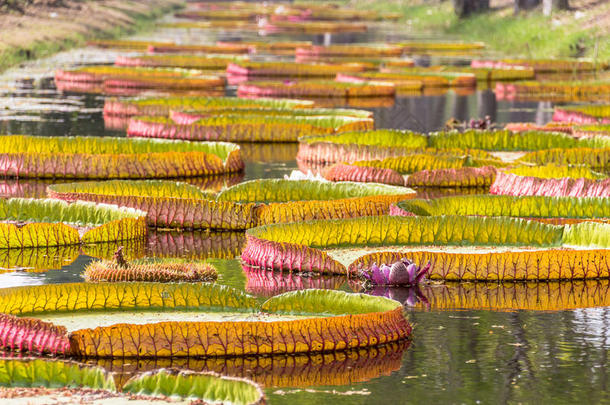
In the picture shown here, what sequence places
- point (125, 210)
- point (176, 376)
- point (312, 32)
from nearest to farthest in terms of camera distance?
point (176, 376), point (125, 210), point (312, 32)

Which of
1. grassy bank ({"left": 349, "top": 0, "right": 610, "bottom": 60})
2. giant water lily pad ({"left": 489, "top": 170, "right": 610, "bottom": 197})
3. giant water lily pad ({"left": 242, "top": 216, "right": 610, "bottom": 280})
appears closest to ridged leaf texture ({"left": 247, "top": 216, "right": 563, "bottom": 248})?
giant water lily pad ({"left": 242, "top": 216, "right": 610, "bottom": 280})

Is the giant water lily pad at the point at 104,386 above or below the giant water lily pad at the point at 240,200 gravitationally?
above

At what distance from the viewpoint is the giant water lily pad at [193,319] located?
6.83 metres

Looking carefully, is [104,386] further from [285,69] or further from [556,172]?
[285,69]

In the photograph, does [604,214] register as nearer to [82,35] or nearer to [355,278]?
[355,278]

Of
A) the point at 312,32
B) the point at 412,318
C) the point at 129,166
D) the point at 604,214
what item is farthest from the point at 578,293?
the point at 312,32

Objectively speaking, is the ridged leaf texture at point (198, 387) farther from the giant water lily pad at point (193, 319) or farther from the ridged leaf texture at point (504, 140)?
the ridged leaf texture at point (504, 140)

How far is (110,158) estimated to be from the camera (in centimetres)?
1416

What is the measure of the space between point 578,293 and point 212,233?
351 cm

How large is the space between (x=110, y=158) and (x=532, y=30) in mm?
30356

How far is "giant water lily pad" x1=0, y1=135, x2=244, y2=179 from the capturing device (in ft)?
46.5

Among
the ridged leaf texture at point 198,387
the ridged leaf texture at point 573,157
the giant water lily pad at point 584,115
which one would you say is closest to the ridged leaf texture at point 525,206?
the ridged leaf texture at point 573,157

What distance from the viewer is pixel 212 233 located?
11117 millimetres

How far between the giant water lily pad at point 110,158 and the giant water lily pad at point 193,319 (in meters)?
6.52
